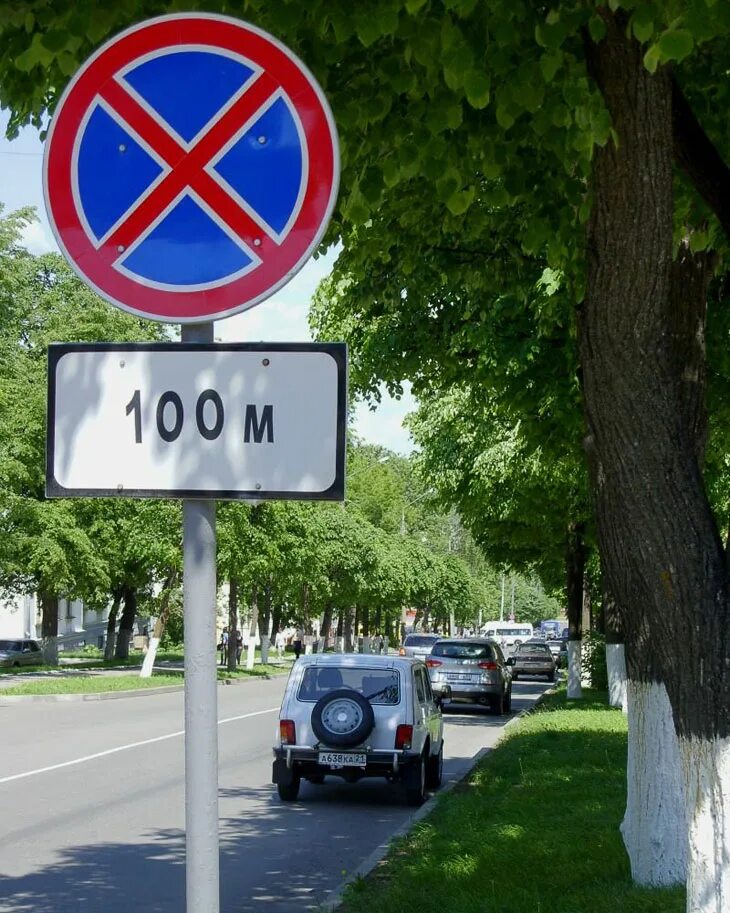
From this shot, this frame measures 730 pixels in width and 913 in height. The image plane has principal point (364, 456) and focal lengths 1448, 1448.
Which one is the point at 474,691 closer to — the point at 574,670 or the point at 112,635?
the point at 574,670

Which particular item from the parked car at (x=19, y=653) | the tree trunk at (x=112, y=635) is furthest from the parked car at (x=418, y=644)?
the parked car at (x=19, y=653)

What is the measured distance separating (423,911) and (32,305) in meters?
44.4

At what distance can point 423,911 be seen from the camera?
8.55 meters

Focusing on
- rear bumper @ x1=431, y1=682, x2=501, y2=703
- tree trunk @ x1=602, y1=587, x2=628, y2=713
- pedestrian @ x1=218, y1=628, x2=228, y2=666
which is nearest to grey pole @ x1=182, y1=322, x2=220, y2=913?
tree trunk @ x1=602, y1=587, x2=628, y2=713

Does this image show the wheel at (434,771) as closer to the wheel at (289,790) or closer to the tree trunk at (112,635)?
the wheel at (289,790)

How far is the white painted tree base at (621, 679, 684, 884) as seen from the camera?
905cm

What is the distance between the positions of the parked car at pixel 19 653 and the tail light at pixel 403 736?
4471 centimetres

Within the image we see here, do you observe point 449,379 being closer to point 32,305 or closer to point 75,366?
point 75,366

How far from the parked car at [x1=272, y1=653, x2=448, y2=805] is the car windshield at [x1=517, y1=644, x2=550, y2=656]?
42229 millimetres

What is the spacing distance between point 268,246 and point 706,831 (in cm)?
363

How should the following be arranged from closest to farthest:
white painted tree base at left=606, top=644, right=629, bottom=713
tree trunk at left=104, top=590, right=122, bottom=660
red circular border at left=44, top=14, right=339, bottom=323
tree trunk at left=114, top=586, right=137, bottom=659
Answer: red circular border at left=44, top=14, right=339, bottom=323
white painted tree base at left=606, top=644, right=629, bottom=713
tree trunk at left=104, top=590, right=122, bottom=660
tree trunk at left=114, top=586, right=137, bottom=659

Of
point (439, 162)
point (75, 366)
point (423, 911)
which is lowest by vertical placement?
point (423, 911)

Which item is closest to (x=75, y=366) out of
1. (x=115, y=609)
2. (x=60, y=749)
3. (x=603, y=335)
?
(x=603, y=335)

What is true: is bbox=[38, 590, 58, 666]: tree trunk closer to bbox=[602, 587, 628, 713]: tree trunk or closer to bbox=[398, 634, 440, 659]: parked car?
bbox=[398, 634, 440, 659]: parked car
